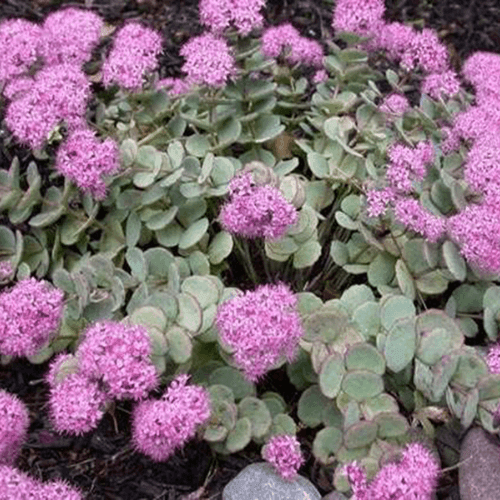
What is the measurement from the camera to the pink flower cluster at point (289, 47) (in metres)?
2.85

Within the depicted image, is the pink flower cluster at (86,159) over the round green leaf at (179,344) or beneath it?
over

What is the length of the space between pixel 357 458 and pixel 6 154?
1571 millimetres

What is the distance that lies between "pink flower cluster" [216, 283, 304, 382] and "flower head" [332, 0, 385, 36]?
1035 millimetres

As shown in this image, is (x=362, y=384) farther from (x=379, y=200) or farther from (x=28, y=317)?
(x=28, y=317)

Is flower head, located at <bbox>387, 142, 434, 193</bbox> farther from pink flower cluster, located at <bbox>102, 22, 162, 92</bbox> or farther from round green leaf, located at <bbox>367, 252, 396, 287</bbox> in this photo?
pink flower cluster, located at <bbox>102, 22, 162, 92</bbox>

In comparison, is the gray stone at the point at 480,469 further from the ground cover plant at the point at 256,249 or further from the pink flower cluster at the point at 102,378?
the pink flower cluster at the point at 102,378

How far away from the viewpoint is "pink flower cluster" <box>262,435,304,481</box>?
2.10m

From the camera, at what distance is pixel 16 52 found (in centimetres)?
261

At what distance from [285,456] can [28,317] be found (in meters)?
0.62

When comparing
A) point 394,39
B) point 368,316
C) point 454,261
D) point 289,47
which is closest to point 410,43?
point 394,39

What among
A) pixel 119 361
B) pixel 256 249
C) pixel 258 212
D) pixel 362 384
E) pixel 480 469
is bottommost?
pixel 256 249

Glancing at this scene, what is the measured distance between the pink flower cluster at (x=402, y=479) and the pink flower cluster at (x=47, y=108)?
1103 millimetres

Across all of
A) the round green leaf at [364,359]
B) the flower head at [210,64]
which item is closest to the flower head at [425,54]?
the flower head at [210,64]

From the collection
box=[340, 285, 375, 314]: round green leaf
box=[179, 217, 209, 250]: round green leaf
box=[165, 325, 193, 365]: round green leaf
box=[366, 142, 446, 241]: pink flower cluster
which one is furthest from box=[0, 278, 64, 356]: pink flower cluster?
box=[366, 142, 446, 241]: pink flower cluster
